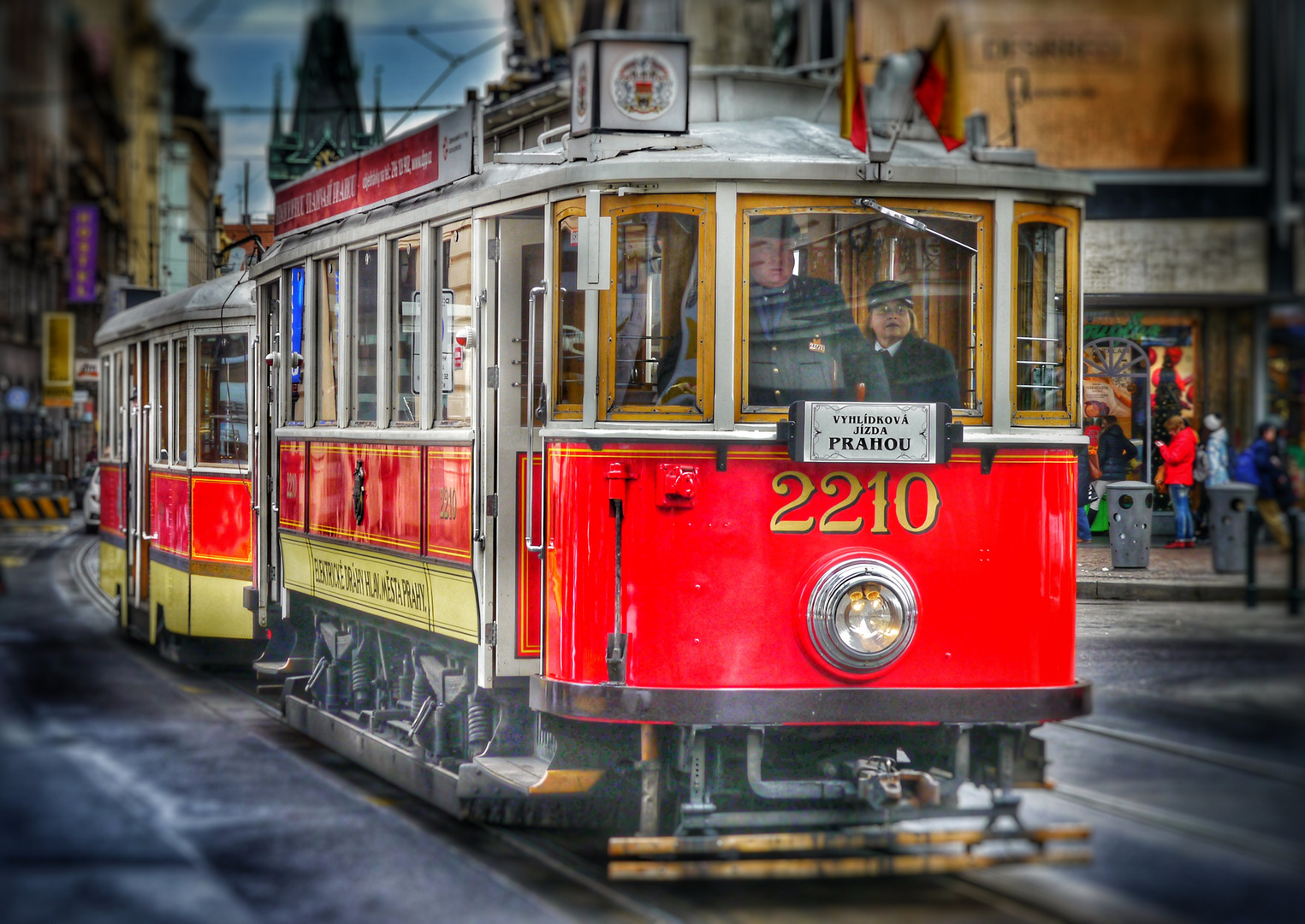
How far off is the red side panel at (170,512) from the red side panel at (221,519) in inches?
6.5

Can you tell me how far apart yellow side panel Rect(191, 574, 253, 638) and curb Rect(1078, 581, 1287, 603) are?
20.0ft

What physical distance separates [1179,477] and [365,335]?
4.77 meters

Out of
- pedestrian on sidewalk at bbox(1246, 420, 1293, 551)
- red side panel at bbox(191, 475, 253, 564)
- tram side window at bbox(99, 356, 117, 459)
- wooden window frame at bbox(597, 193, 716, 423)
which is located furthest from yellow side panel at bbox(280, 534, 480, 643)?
tram side window at bbox(99, 356, 117, 459)

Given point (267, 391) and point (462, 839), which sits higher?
point (267, 391)

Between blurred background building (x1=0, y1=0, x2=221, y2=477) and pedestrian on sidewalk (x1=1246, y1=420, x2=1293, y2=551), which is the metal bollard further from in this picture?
blurred background building (x1=0, y1=0, x2=221, y2=477)

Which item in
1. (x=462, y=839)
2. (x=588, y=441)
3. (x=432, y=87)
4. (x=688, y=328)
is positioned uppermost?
(x=432, y=87)

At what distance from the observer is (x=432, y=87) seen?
11906mm

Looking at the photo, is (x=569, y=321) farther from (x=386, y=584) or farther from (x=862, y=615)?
(x=386, y=584)

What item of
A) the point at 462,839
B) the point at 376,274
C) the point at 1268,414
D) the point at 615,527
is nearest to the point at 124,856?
the point at 462,839

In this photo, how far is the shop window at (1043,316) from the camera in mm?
6684

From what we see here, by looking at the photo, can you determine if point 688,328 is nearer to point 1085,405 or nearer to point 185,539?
point 1085,405

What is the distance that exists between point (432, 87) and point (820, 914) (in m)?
7.55

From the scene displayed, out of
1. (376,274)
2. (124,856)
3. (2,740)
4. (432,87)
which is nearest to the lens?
(124,856)

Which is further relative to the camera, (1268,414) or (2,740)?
(1268,414)
